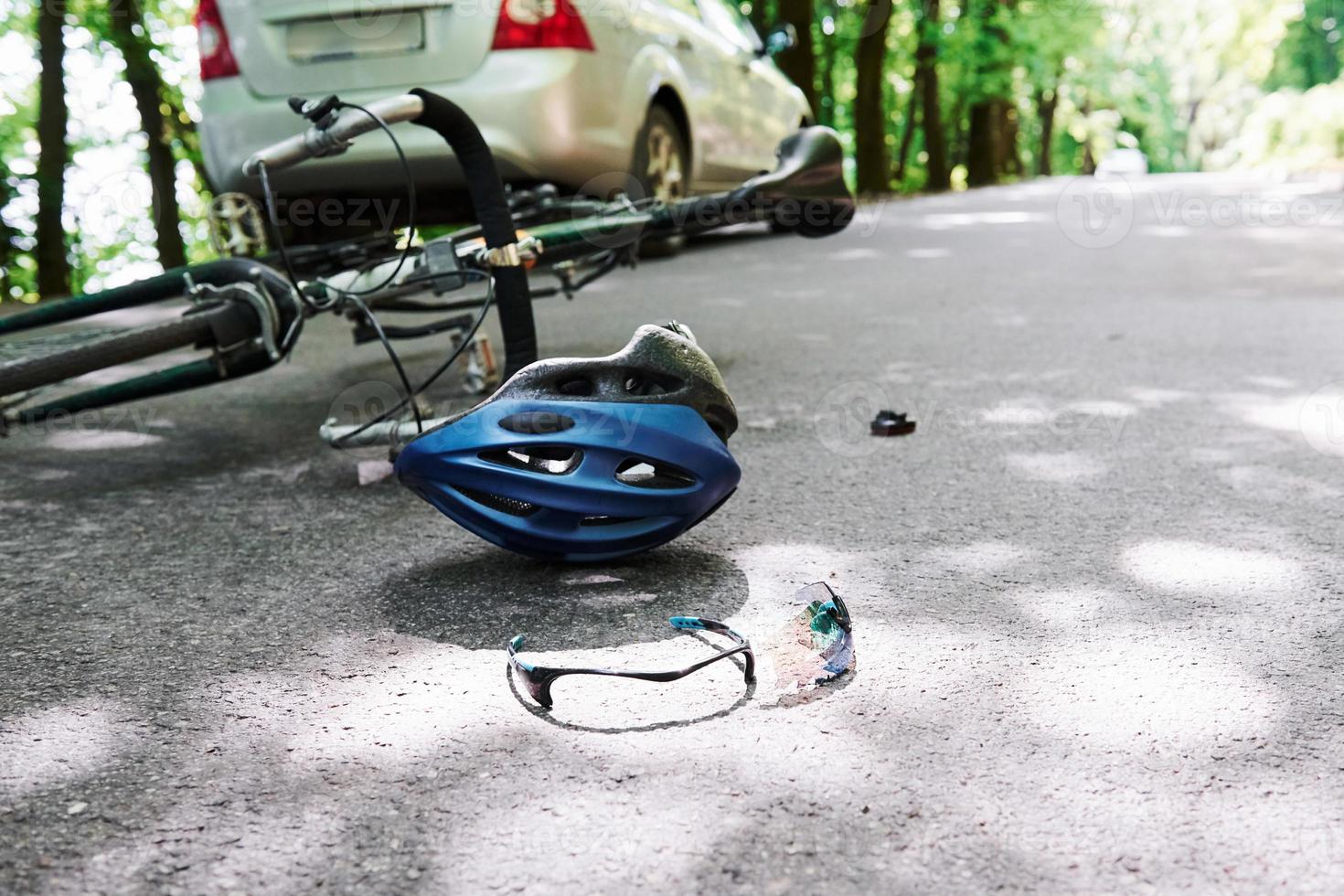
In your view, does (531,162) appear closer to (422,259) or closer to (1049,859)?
(422,259)

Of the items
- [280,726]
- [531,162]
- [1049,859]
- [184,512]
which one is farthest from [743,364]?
[1049,859]

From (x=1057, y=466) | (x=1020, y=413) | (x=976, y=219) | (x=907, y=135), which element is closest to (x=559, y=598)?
(x=1057, y=466)

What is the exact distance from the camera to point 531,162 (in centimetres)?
592

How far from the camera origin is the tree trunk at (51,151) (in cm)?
1199

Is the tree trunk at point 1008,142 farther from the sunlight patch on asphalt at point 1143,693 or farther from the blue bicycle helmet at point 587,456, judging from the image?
the sunlight patch on asphalt at point 1143,693

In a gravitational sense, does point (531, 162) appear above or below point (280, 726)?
above

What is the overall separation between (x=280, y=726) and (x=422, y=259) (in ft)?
6.71

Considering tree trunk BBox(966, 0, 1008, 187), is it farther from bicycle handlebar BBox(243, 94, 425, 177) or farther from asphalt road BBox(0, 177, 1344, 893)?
bicycle handlebar BBox(243, 94, 425, 177)

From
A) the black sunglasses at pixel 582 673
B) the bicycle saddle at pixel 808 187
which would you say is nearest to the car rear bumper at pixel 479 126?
the bicycle saddle at pixel 808 187

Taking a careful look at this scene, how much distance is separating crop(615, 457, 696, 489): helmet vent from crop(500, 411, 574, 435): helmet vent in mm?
157

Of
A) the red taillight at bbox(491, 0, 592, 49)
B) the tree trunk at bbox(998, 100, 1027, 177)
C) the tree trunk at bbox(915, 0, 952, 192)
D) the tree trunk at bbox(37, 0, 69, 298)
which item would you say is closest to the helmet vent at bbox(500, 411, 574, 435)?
the red taillight at bbox(491, 0, 592, 49)

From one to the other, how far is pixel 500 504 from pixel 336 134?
3.68ft

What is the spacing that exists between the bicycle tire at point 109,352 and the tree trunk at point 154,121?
10646 millimetres

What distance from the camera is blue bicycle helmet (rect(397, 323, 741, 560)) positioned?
2556 mm
